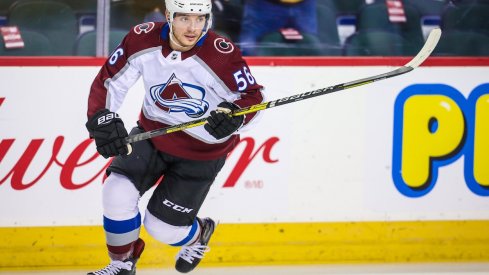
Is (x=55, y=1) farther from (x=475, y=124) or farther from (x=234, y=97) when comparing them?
(x=475, y=124)

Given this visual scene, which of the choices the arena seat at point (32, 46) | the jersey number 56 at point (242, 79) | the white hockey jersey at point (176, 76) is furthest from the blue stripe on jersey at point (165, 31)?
the arena seat at point (32, 46)

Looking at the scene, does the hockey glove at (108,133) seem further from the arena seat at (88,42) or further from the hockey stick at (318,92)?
the arena seat at (88,42)

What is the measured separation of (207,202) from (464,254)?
45.1 inches

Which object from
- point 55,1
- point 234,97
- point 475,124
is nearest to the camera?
point 234,97

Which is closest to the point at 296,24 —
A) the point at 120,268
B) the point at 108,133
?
the point at 108,133

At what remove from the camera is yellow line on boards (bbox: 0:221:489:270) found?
4449 mm

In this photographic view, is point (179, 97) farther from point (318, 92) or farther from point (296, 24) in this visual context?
point (296, 24)

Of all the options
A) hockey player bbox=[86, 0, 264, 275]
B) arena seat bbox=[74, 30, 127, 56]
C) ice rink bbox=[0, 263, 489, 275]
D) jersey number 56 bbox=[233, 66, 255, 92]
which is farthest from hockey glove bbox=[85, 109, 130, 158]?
ice rink bbox=[0, 263, 489, 275]

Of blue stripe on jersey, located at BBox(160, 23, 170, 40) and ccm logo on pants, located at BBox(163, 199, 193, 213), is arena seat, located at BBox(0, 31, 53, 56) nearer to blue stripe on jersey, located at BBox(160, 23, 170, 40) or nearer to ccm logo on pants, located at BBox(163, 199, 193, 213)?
blue stripe on jersey, located at BBox(160, 23, 170, 40)

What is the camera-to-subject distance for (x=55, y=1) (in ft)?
14.4

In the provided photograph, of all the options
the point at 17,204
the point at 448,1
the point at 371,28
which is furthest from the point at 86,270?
the point at 448,1

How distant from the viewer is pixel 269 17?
4.47 m

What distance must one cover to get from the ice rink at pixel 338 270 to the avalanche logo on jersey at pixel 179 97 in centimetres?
97

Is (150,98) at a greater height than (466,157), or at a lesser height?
greater
